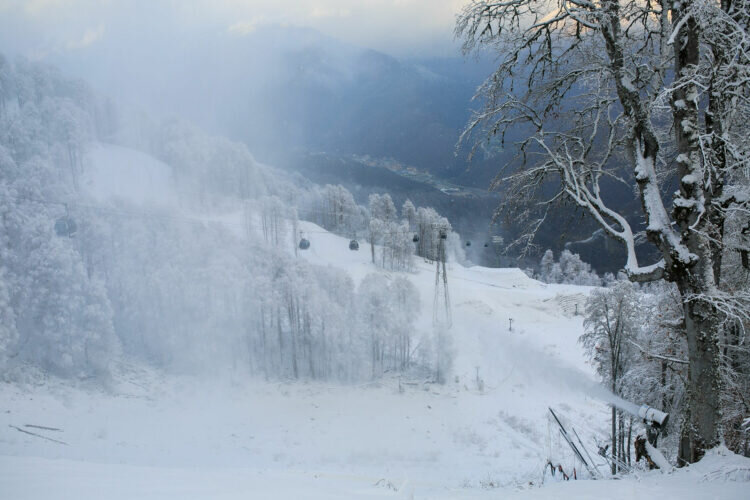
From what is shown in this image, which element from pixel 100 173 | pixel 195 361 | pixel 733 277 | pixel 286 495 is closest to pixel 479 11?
pixel 286 495

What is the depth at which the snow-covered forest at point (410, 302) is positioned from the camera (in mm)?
3561

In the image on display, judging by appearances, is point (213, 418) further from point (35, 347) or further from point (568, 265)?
point (568, 265)

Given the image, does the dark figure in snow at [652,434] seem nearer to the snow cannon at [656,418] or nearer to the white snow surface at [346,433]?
the snow cannon at [656,418]

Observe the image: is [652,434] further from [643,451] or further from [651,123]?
[651,123]

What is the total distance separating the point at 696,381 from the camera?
357 cm

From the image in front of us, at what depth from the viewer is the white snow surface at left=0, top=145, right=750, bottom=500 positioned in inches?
131

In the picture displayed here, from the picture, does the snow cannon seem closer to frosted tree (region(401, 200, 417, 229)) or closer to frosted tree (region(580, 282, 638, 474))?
frosted tree (region(580, 282, 638, 474))

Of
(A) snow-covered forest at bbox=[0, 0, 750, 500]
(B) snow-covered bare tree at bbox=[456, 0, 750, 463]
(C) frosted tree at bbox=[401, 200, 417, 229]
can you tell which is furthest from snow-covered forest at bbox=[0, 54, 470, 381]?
(B) snow-covered bare tree at bbox=[456, 0, 750, 463]

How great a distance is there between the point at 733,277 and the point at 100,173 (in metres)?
68.6

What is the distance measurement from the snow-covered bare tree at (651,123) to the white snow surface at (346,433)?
158cm

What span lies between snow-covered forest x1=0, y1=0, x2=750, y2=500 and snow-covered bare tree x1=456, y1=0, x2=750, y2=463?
0.10 feet

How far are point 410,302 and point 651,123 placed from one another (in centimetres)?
3516

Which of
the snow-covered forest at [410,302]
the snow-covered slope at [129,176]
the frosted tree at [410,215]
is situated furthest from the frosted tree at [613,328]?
the frosted tree at [410,215]

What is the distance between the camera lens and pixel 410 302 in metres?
38.4
